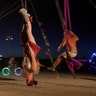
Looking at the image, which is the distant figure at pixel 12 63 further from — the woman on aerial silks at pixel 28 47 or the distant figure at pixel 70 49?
the woman on aerial silks at pixel 28 47

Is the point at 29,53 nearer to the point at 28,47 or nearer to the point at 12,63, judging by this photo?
the point at 28,47

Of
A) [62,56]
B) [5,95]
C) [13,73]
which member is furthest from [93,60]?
[62,56]

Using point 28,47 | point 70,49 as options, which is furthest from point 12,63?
point 28,47

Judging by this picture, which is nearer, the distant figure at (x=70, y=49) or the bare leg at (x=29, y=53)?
the bare leg at (x=29, y=53)

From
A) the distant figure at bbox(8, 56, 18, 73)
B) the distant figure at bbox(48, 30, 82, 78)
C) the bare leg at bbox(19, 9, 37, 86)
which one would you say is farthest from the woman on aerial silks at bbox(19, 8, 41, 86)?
the distant figure at bbox(8, 56, 18, 73)

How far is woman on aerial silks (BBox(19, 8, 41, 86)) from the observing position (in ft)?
25.3

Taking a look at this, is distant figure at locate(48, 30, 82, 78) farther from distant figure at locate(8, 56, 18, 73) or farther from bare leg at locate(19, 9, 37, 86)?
distant figure at locate(8, 56, 18, 73)

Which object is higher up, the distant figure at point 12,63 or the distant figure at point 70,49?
the distant figure at point 70,49

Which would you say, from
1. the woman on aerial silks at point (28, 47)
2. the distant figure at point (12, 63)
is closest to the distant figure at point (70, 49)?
the woman on aerial silks at point (28, 47)

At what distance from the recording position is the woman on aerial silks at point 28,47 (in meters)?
7.72

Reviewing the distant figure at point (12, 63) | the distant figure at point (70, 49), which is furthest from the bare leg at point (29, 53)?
the distant figure at point (12, 63)

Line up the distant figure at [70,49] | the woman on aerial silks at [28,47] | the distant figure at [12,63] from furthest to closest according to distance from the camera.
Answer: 1. the distant figure at [12,63]
2. the distant figure at [70,49]
3. the woman on aerial silks at [28,47]

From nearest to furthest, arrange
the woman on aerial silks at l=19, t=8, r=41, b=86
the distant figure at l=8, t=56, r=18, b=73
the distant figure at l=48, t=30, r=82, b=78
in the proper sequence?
the woman on aerial silks at l=19, t=8, r=41, b=86
the distant figure at l=48, t=30, r=82, b=78
the distant figure at l=8, t=56, r=18, b=73

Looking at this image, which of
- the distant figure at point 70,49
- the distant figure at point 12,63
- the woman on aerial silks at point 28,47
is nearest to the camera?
the woman on aerial silks at point 28,47
